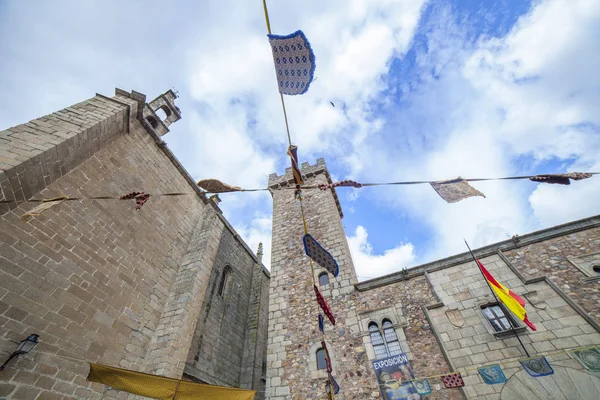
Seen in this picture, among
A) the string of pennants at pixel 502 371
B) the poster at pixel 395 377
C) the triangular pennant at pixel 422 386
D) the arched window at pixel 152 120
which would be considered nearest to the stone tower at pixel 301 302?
the poster at pixel 395 377

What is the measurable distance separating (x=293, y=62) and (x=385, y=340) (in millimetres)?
7513

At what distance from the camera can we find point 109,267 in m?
7.48

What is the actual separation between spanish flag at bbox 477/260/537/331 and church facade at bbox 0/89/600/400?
266 millimetres

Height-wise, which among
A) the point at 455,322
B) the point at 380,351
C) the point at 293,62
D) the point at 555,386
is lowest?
the point at 555,386

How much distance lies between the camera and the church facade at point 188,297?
5629 mm

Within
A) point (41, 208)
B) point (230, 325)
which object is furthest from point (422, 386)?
point (41, 208)

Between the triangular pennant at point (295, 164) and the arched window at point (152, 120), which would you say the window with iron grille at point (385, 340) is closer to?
the triangular pennant at point (295, 164)

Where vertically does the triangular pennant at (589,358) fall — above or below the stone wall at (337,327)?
below

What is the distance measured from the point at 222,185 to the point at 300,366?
5.81 m

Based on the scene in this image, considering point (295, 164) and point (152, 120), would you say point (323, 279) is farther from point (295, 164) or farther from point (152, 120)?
point (152, 120)

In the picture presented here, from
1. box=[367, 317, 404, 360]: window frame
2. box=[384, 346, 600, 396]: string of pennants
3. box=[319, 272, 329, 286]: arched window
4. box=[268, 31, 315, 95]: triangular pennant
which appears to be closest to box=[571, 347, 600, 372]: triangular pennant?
box=[384, 346, 600, 396]: string of pennants

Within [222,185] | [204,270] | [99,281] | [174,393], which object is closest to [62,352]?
[99,281]

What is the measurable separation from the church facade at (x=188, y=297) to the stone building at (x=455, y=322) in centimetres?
3

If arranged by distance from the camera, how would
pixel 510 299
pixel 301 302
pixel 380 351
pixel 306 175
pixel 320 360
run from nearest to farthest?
1. pixel 510 299
2. pixel 380 351
3. pixel 320 360
4. pixel 301 302
5. pixel 306 175
